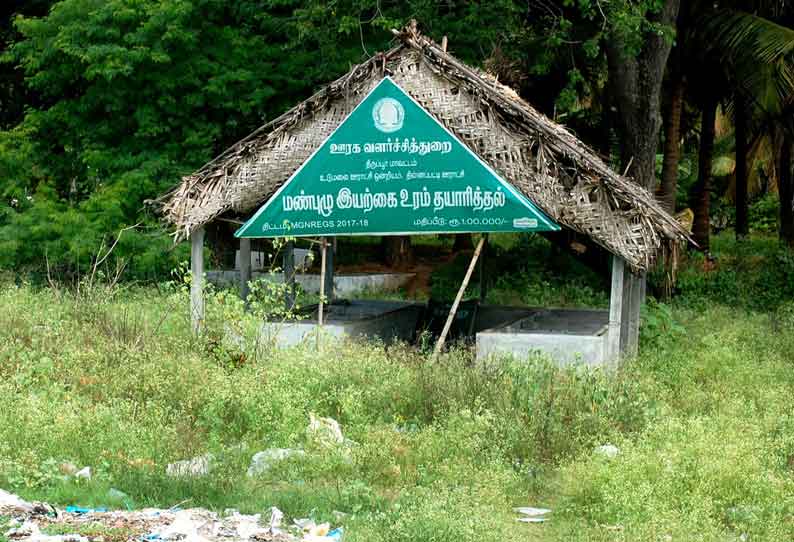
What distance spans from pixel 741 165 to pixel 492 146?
15763 mm

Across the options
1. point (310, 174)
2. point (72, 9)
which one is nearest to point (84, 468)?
point (310, 174)

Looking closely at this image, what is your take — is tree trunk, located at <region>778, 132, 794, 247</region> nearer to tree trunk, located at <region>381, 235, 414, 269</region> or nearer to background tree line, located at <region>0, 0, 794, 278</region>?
background tree line, located at <region>0, 0, 794, 278</region>

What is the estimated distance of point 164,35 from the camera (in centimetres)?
1747

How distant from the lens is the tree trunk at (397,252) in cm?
2411

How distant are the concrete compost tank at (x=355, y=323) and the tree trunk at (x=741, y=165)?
385 inches

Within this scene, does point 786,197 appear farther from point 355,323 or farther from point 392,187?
point 392,187

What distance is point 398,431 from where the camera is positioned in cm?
862

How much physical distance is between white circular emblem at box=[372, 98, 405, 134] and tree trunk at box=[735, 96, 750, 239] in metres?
11.9

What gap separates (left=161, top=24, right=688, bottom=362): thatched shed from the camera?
11.3 meters

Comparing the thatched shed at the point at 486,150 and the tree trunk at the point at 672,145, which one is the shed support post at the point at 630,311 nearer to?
the thatched shed at the point at 486,150

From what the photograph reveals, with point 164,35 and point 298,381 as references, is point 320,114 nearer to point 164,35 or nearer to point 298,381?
point 298,381

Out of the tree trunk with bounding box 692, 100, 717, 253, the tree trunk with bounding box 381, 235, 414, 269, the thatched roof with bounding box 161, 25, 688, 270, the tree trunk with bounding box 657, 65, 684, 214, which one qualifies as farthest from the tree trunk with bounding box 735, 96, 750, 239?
the thatched roof with bounding box 161, 25, 688, 270

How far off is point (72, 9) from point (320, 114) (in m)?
8.33

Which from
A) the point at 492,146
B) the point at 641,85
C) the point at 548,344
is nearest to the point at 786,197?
the point at 641,85
